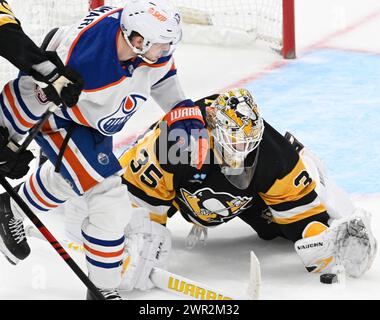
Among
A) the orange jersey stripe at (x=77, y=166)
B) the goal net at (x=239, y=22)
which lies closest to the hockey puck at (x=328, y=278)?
the orange jersey stripe at (x=77, y=166)

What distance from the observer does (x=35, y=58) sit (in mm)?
3410

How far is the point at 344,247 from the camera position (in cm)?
396

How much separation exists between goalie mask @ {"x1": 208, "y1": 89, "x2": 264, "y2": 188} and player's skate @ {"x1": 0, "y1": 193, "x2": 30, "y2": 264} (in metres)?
0.69

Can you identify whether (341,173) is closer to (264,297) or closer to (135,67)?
(264,297)

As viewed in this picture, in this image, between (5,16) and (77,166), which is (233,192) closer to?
(77,166)

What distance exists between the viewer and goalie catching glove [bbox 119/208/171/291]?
3865 mm

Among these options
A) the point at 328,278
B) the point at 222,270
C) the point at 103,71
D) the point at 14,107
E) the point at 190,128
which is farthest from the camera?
the point at 222,270

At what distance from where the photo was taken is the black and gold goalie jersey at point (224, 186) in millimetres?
3916

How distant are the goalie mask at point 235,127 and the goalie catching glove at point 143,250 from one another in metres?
0.31

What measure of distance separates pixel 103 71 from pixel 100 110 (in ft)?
0.42

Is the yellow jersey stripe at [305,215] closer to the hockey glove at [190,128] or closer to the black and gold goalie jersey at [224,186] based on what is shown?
the black and gold goalie jersey at [224,186]

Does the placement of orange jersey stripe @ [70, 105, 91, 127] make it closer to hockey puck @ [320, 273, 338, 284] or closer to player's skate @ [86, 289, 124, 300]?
player's skate @ [86, 289, 124, 300]

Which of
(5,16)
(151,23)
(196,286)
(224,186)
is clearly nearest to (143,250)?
(196,286)

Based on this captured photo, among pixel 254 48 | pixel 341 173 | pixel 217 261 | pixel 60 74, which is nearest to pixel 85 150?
pixel 60 74
